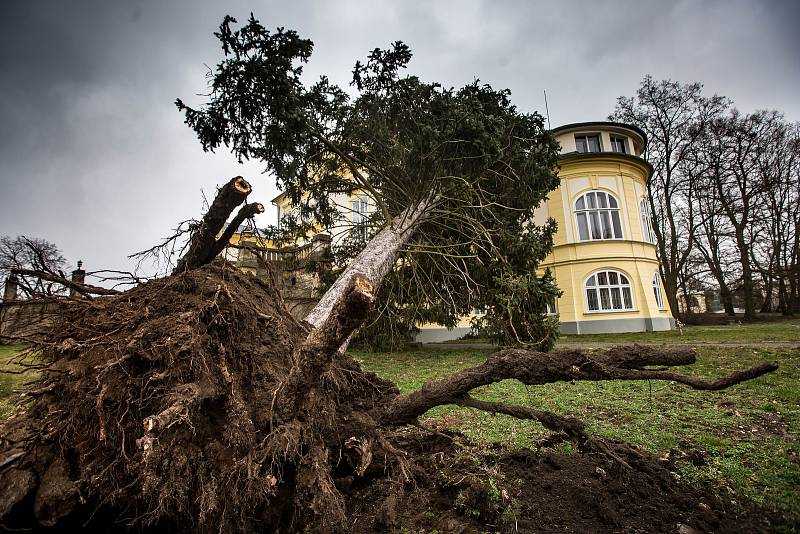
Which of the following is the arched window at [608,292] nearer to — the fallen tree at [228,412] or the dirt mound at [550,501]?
the dirt mound at [550,501]

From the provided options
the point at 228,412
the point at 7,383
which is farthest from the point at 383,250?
the point at 7,383

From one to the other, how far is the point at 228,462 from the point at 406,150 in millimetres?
6709

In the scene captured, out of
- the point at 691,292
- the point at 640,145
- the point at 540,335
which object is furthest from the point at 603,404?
the point at 691,292

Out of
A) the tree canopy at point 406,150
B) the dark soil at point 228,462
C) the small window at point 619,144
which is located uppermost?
the small window at point 619,144

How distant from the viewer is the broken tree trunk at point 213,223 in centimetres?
299

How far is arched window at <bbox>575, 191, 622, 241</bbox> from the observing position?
16859 millimetres

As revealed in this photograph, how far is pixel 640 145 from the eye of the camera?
757 inches

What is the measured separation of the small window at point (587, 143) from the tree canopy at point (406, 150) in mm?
11278

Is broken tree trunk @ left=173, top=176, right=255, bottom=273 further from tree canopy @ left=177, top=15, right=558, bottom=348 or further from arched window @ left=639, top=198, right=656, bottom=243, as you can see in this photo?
arched window @ left=639, top=198, right=656, bottom=243

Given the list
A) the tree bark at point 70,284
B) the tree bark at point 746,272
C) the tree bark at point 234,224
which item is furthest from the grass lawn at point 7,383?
the tree bark at point 746,272

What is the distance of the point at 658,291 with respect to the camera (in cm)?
1706

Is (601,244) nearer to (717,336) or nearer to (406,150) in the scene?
(717,336)

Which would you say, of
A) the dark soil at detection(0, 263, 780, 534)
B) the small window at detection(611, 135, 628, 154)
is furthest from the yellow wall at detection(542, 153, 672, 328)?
the dark soil at detection(0, 263, 780, 534)

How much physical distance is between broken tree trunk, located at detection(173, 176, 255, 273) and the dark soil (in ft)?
1.72
